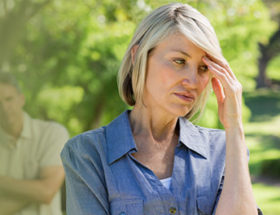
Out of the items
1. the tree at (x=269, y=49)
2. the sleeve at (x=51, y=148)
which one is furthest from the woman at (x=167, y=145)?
the tree at (x=269, y=49)

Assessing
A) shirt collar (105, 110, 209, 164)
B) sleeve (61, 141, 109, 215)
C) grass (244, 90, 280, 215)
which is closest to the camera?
sleeve (61, 141, 109, 215)

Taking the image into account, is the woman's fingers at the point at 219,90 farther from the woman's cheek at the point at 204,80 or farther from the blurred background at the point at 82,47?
the blurred background at the point at 82,47

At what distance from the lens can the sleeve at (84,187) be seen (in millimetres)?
1270

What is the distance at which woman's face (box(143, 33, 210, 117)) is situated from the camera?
1.37 m

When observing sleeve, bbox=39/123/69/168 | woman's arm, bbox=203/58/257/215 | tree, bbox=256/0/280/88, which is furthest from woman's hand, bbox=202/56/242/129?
tree, bbox=256/0/280/88

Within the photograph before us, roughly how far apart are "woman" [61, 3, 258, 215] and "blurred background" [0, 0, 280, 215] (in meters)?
1.20

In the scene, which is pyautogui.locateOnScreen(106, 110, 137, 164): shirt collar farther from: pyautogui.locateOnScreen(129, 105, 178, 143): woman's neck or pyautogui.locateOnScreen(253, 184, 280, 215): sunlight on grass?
pyautogui.locateOnScreen(253, 184, 280, 215): sunlight on grass

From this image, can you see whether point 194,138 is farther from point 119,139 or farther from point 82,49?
point 82,49

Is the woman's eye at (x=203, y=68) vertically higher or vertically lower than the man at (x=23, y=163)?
higher

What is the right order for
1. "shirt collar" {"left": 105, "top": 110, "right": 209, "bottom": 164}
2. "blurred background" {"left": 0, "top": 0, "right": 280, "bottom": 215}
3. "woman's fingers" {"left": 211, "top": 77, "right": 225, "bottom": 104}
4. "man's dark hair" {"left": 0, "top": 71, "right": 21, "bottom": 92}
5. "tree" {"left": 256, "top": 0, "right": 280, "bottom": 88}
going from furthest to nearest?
"tree" {"left": 256, "top": 0, "right": 280, "bottom": 88}
"blurred background" {"left": 0, "top": 0, "right": 280, "bottom": 215}
"man's dark hair" {"left": 0, "top": 71, "right": 21, "bottom": 92}
"woman's fingers" {"left": 211, "top": 77, "right": 225, "bottom": 104}
"shirt collar" {"left": 105, "top": 110, "right": 209, "bottom": 164}

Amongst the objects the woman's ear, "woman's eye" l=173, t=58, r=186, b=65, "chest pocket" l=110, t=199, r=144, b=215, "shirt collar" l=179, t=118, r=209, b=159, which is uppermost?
the woman's ear

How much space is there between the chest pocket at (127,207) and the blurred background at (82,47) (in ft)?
4.45

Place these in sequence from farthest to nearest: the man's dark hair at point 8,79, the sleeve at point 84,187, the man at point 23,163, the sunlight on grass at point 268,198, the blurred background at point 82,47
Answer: the sunlight on grass at point 268,198 → the blurred background at point 82,47 → the man's dark hair at point 8,79 → the man at point 23,163 → the sleeve at point 84,187

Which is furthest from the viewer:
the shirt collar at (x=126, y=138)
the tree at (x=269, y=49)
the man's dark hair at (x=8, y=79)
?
the tree at (x=269, y=49)
